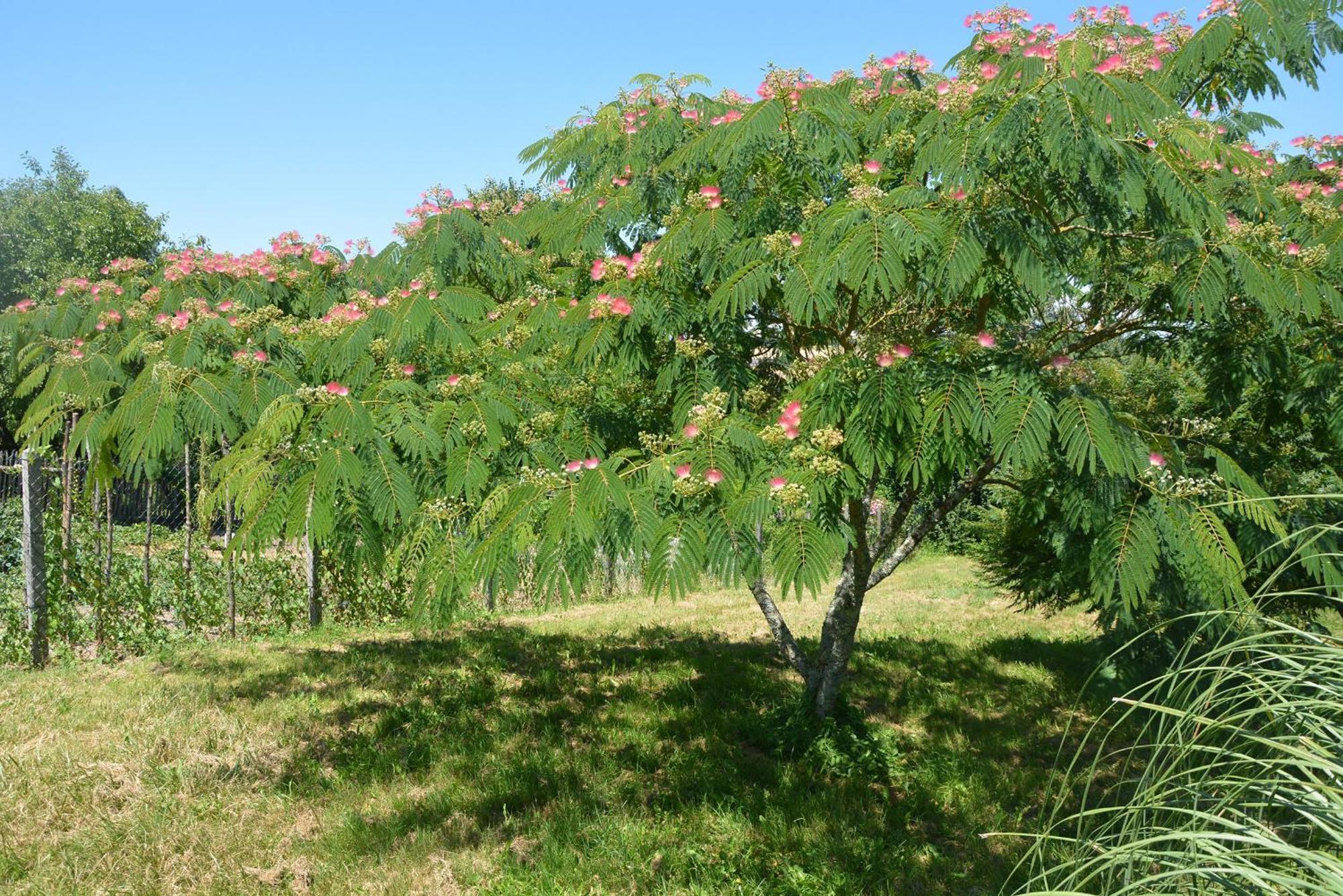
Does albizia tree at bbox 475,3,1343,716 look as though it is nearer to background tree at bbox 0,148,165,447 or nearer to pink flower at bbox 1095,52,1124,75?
pink flower at bbox 1095,52,1124,75

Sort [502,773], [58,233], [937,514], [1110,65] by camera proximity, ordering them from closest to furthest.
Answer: [1110,65] → [937,514] → [502,773] → [58,233]

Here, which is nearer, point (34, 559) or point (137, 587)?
point (34, 559)

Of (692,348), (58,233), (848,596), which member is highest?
(58,233)

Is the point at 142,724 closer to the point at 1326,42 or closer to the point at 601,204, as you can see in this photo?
the point at 601,204

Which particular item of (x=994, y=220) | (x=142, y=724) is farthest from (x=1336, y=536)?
(x=142, y=724)

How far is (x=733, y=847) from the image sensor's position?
12.8 ft

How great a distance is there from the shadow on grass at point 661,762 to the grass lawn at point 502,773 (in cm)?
2

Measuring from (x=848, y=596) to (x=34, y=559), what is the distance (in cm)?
604

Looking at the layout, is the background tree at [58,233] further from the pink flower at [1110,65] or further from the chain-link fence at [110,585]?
the pink flower at [1110,65]

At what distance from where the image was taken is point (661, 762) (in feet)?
16.0

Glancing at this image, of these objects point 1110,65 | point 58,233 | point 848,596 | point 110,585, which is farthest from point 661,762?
point 58,233

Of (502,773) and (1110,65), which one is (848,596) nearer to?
(502,773)

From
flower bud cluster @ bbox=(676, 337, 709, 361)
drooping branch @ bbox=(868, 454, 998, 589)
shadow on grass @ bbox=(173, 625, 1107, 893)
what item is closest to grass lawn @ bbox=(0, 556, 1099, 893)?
shadow on grass @ bbox=(173, 625, 1107, 893)

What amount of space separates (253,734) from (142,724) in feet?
2.15
